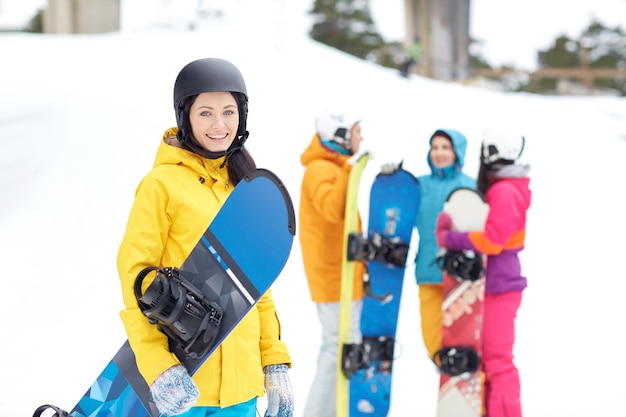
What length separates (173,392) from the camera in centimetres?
211

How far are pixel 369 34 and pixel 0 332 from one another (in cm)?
2646

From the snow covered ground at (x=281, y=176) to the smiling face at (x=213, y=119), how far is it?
2.77m

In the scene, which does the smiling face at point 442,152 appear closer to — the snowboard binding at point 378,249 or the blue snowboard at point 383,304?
the blue snowboard at point 383,304

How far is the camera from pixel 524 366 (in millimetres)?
5535

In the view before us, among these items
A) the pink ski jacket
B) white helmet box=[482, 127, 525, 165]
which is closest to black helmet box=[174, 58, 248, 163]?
the pink ski jacket

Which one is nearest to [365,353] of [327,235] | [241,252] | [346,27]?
[327,235]

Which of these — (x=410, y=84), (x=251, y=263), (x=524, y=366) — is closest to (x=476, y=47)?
(x=410, y=84)

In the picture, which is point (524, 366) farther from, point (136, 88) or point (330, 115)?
point (136, 88)

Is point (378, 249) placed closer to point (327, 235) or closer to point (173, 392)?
point (327, 235)

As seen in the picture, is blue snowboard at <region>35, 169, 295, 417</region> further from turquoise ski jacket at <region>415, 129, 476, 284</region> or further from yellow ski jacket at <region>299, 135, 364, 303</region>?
turquoise ski jacket at <region>415, 129, 476, 284</region>

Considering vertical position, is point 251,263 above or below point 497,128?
below

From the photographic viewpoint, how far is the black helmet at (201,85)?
2283 millimetres

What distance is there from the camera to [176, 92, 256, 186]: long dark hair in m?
2.33

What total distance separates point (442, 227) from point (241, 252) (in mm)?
2056
